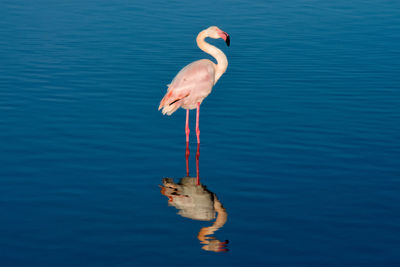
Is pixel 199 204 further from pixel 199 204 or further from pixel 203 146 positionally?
pixel 203 146

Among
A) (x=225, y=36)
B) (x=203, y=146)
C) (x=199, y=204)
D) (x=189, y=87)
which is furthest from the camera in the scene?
(x=225, y=36)

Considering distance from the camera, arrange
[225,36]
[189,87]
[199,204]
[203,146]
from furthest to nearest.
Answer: [225,36] → [189,87] → [203,146] → [199,204]

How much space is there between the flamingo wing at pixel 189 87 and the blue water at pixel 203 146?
0.64m

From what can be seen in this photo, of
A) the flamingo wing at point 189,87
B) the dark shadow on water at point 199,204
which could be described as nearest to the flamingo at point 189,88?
the flamingo wing at point 189,87

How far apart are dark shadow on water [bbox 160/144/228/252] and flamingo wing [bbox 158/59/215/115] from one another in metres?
1.89

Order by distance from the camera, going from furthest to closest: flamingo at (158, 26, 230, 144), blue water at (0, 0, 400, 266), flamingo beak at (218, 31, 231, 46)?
flamingo beak at (218, 31, 231, 46), flamingo at (158, 26, 230, 144), blue water at (0, 0, 400, 266)

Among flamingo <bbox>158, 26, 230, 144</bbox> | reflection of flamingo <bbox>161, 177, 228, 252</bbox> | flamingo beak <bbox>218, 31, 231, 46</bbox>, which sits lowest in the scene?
reflection of flamingo <bbox>161, 177, 228, 252</bbox>

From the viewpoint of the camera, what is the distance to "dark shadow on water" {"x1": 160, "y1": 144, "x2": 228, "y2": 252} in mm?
8445

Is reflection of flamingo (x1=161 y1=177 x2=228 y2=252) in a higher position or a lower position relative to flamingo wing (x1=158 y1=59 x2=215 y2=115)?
lower

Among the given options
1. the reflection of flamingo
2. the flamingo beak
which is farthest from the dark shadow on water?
the flamingo beak

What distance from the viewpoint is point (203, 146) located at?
12.3m

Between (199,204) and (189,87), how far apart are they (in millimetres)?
3324

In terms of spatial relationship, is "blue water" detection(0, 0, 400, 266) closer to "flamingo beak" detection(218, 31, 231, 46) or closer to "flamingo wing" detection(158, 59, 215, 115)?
"flamingo wing" detection(158, 59, 215, 115)

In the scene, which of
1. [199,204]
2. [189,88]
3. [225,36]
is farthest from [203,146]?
[199,204]
